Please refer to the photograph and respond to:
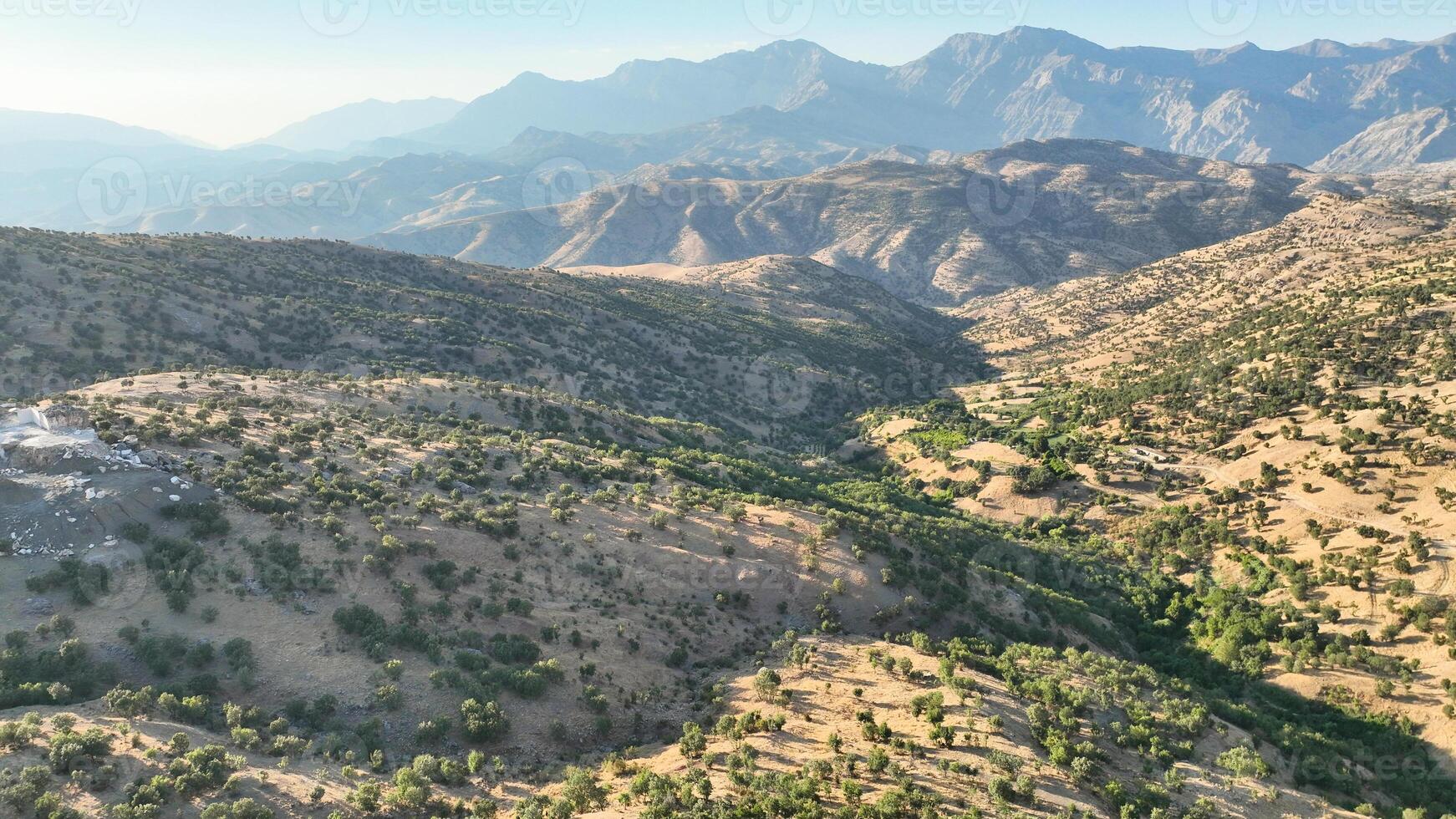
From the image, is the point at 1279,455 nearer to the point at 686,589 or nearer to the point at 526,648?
the point at 686,589

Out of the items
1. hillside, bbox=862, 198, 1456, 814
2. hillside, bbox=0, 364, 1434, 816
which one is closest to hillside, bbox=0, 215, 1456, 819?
hillside, bbox=0, 364, 1434, 816

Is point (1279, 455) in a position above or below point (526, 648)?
above

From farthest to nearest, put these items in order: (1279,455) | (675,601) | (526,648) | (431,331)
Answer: (431,331) < (1279,455) < (675,601) < (526,648)

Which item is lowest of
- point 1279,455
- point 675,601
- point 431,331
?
point 675,601

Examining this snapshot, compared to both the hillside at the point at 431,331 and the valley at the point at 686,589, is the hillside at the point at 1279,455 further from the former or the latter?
the hillside at the point at 431,331

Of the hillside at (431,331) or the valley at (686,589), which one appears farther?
the hillside at (431,331)

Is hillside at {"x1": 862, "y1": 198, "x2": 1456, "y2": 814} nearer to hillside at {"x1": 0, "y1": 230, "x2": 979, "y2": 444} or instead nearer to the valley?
the valley

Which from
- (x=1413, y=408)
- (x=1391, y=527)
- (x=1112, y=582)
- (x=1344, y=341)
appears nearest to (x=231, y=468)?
(x=1112, y=582)

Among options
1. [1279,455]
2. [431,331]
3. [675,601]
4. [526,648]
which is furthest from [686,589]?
[431,331]

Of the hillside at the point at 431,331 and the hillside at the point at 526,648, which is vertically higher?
the hillside at the point at 431,331

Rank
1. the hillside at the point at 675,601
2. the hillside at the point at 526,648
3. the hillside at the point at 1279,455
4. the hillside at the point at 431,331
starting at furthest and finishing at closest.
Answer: the hillside at the point at 431,331 < the hillside at the point at 1279,455 < the hillside at the point at 675,601 < the hillside at the point at 526,648

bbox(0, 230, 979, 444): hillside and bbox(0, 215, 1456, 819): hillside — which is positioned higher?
bbox(0, 230, 979, 444): hillside

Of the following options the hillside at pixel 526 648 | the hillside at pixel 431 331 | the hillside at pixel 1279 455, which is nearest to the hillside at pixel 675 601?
the hillside at pixel 526 648
